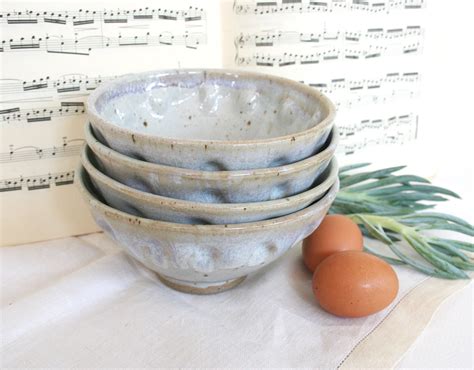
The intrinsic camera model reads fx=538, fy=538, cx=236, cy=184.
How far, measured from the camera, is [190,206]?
507 mm

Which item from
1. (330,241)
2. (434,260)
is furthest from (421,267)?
(330,241)

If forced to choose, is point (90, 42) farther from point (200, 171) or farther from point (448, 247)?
point (448, 247)

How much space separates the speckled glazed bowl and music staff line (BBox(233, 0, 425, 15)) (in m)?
0.33

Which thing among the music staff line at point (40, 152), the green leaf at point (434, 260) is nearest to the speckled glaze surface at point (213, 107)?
the music staff line at point (40, 152)

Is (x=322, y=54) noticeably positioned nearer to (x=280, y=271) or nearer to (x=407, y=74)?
(x=407, y=74)

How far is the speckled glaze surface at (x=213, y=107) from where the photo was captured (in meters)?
0.63

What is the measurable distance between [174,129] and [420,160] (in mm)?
492

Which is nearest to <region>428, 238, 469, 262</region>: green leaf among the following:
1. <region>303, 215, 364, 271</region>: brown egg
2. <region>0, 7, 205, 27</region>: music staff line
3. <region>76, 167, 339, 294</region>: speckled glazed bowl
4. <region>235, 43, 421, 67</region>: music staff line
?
<region>303, 215, 364, 271</region>: brown egg

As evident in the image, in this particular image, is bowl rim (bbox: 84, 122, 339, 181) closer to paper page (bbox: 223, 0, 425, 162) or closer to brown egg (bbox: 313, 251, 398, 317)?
brown egg (bbox: 313, 251, 398, 317)

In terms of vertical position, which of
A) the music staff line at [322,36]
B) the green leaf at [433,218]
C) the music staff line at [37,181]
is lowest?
the green leaf at [433,218]

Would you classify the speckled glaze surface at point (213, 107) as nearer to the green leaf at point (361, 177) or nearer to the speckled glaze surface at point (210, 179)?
the speckled glaze surface at point (210, 179)

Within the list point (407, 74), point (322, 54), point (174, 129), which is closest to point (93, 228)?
point (174, 129)

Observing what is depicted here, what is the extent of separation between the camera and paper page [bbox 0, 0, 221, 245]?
2.26 feet

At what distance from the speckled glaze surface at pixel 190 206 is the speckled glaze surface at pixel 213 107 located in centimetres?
4
